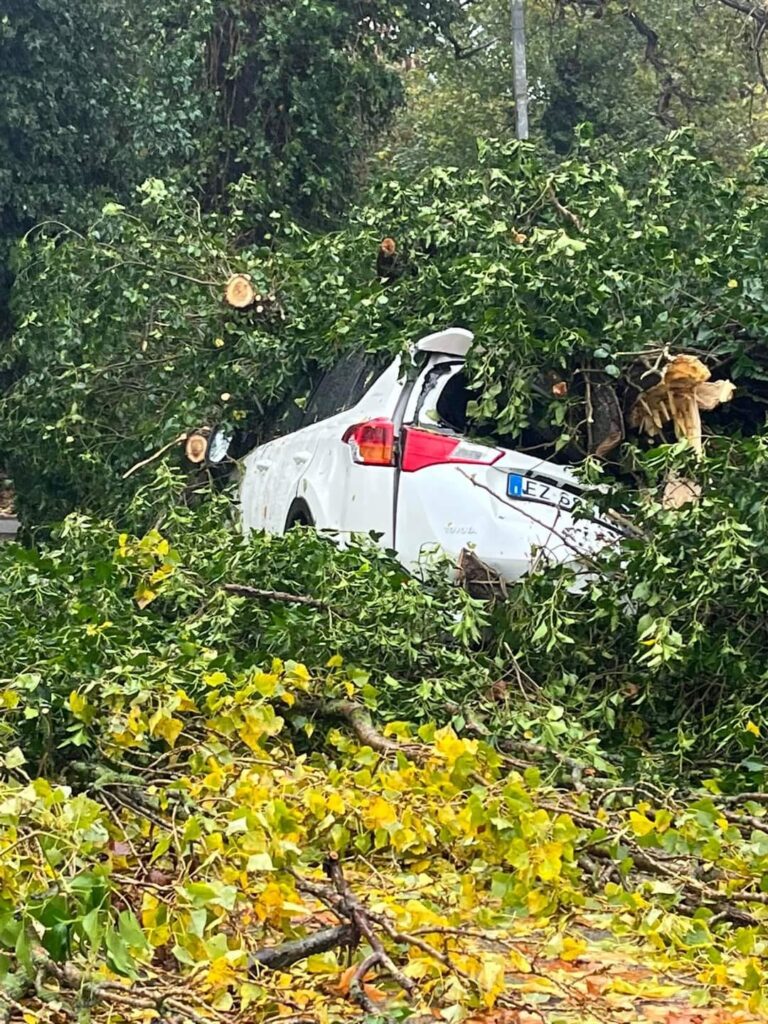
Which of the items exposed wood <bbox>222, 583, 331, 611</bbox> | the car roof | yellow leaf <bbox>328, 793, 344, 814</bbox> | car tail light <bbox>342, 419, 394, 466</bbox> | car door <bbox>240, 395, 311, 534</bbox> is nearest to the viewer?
yellow leaf <bbox>328, 793, 344, 814</bbox>

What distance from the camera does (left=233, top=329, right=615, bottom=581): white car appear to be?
578cm

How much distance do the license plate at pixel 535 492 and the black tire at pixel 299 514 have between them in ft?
4.94

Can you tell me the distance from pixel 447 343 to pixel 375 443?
0.65 metres

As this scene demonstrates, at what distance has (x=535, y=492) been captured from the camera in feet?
19.1

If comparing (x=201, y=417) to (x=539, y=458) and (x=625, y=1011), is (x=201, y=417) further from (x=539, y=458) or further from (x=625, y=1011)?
(x=625, y=1011)

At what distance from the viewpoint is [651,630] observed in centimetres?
506

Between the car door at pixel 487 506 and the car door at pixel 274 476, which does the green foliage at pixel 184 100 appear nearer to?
the car door at pixel 274 476

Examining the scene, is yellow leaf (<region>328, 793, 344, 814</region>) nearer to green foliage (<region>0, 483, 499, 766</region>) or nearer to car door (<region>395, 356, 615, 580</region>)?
green foliage (<region>0, 483, 499, 766</region>)

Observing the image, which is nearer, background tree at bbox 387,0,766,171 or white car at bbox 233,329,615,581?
white car at bbox 233,329,615,581

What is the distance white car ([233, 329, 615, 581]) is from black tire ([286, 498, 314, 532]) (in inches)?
1.2

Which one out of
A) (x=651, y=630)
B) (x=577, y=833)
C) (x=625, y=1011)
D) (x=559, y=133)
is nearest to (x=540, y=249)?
(x=651, y=630)

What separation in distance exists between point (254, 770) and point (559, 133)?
22.4 metres

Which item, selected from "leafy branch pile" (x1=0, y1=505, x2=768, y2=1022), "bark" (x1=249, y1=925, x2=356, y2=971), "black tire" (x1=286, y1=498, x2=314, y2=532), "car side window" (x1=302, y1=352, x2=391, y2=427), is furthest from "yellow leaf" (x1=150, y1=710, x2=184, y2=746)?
"car side window" (x1=302, y1=352, x2=391, y2=427)

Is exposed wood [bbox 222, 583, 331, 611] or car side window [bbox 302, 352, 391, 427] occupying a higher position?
car side window [bbox 302, 352, 391, 427]
